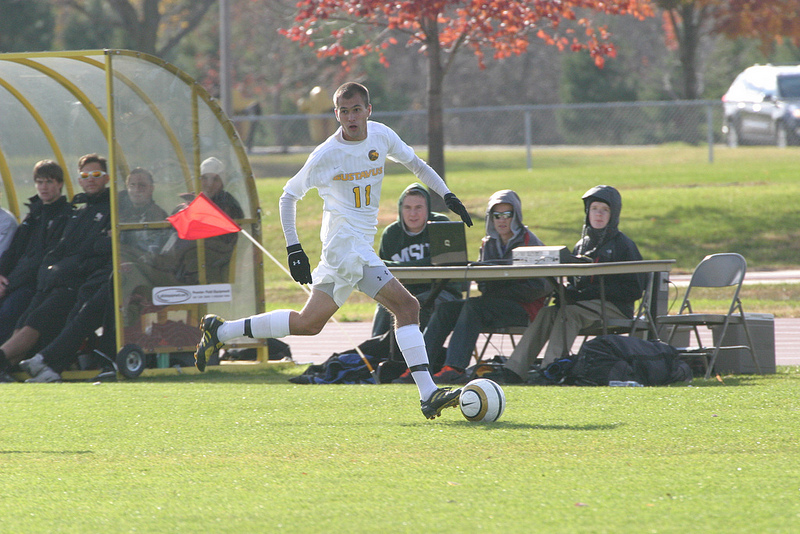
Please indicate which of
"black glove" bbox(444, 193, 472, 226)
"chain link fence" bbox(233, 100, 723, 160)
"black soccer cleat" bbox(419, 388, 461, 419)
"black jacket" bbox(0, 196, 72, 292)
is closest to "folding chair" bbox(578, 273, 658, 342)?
"black glove" bbox(444, 193, 472, 226)

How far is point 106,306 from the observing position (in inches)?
397

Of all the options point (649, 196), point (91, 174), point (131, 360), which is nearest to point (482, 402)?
point (131, 360)

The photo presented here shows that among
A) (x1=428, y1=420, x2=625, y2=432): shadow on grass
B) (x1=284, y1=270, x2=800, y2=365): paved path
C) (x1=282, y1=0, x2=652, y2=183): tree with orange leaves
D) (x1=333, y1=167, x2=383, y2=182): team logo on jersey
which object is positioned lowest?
(x1=284, y1=270, x2=800, y2=365): paved path

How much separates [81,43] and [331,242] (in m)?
39.7

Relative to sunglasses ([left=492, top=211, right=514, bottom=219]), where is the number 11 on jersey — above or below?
above

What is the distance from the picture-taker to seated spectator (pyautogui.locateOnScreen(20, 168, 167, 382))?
9.86m

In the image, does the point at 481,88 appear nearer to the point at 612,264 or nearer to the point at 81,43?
the point at 81,43

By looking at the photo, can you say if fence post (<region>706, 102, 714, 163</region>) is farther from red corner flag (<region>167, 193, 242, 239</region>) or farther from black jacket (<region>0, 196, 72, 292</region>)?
black jacket (<region>0, 196, 72, 292</region>)

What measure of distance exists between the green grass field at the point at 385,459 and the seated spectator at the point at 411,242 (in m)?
1.35

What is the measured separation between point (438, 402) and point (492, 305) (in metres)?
2.71

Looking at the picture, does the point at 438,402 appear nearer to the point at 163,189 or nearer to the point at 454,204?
the point at 454,204

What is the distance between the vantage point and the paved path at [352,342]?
34.2 feet

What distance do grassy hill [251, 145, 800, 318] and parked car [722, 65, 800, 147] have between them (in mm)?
704

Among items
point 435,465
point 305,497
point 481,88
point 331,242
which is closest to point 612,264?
point 331,242
